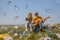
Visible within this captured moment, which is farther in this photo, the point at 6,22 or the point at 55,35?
the point at 6,22

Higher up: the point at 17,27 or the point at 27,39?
the point at 17,27

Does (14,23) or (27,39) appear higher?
(14,23)

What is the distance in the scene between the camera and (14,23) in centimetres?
200

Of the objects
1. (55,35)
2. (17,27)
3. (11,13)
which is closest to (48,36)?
(55,35)

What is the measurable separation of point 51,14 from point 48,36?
0.23 m

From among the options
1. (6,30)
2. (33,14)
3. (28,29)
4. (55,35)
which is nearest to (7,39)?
(6,30)

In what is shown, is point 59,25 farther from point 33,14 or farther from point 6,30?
point 6,30

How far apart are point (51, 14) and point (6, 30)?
0.49m

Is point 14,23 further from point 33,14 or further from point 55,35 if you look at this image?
point 55,35

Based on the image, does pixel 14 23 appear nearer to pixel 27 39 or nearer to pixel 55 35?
pixel 27 39

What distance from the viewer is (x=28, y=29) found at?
1.95 metres

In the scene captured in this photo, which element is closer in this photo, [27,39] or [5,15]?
[27,39]

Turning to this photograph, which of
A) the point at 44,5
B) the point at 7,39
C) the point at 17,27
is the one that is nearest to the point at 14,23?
the point at 17,27

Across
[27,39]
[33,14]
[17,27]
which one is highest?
[33,14]
